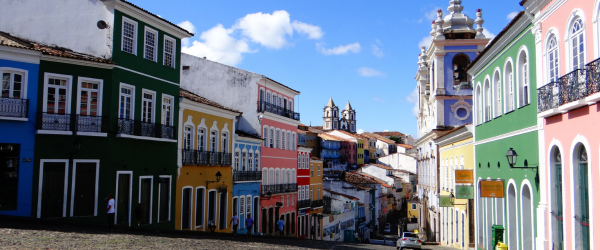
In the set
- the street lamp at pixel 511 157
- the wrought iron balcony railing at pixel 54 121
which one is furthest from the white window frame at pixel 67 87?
the street lamp at pixel 511 157

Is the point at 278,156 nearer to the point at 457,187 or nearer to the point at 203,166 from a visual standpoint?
the point at 203,166

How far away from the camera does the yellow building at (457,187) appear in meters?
25.5

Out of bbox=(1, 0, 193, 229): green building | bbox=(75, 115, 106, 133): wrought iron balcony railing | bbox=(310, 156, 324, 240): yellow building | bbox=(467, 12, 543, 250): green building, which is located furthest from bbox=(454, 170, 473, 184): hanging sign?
bbox=(310, 156, 324, 240): yellow building

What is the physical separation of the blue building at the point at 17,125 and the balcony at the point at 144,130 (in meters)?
3.55

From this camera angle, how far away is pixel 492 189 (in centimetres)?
2006

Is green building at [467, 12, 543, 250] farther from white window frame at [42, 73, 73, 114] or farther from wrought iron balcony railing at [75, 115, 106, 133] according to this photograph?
white window frame at [42, 73, 73, 114]

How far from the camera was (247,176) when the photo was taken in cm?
3669

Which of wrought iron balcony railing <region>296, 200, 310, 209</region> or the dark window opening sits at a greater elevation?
the dark window opening

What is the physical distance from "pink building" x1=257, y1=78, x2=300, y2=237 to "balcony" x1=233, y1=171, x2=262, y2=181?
1.50 m

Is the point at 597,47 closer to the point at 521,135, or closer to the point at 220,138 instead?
the point at 521,135

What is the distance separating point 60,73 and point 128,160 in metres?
4.45

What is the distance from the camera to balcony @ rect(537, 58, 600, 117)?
38.3ft

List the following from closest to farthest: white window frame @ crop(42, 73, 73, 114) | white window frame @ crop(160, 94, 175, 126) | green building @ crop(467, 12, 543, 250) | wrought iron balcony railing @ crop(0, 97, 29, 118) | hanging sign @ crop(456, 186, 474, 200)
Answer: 1. green building @ crop(467, 12, 543, 250)
2. wrought iron balcony railing @ crop(0, 97, 29, 118)
3. white window frame @ crop(42, 73, 73, 114)
4. hanging sign @ crop(456, 186, 474, 200)
5. white window frame @ crop(160, 94, 175, 126)

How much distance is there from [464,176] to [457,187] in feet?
2.39
